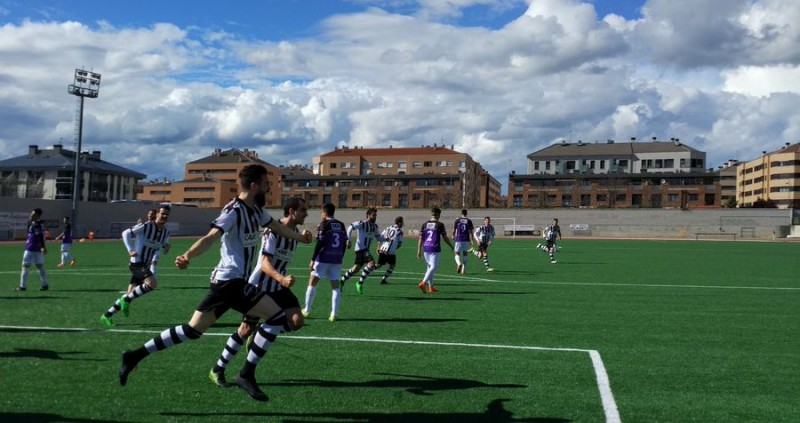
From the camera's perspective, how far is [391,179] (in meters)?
131

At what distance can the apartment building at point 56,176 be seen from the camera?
369ft

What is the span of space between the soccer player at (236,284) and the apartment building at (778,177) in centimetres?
12466

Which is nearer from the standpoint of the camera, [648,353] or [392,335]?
[648,353]

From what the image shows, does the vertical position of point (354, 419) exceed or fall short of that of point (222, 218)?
it falls short

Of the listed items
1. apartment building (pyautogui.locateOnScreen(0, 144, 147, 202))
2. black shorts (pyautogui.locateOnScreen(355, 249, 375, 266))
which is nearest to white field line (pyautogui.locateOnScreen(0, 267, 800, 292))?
black shorts (pyautogui.locateOnScreen(355, 249, 375, 266))

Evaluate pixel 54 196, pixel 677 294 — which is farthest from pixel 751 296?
pixel 54 196

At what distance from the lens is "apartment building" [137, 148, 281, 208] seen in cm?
14138

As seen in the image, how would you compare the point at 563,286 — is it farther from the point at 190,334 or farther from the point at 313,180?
the point at 313,180

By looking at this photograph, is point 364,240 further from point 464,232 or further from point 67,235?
point 67,235

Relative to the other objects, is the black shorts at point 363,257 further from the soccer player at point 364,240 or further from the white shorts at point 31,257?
the white shorts at point 31,257

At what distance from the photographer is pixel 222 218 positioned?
6.40 metres

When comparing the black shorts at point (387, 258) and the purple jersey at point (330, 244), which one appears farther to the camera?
the black shorts at point (387, 258)

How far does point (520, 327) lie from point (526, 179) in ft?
383

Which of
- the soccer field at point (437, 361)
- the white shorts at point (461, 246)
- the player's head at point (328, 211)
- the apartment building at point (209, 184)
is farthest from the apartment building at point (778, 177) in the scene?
the player's head at point (328, 211)
